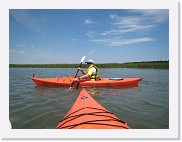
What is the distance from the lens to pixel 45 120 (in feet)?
14.0

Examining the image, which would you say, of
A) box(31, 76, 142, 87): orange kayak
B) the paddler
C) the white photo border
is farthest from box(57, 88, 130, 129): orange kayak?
box(31, 76, 142, 87): orange kayak

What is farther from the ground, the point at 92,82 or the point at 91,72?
the point at 91,72

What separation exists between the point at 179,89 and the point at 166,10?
124cm

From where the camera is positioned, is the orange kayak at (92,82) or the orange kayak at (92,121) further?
the orange kayak at (92,82)

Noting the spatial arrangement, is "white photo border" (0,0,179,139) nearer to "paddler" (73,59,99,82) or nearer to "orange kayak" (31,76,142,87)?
"paddler" (73,59,99,82)

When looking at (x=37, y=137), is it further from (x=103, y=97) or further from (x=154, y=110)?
(x=103, y=97)

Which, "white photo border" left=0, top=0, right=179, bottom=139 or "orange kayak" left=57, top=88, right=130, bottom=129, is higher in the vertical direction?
"white photo border" left=0, top=0, right=179, bottom=139
